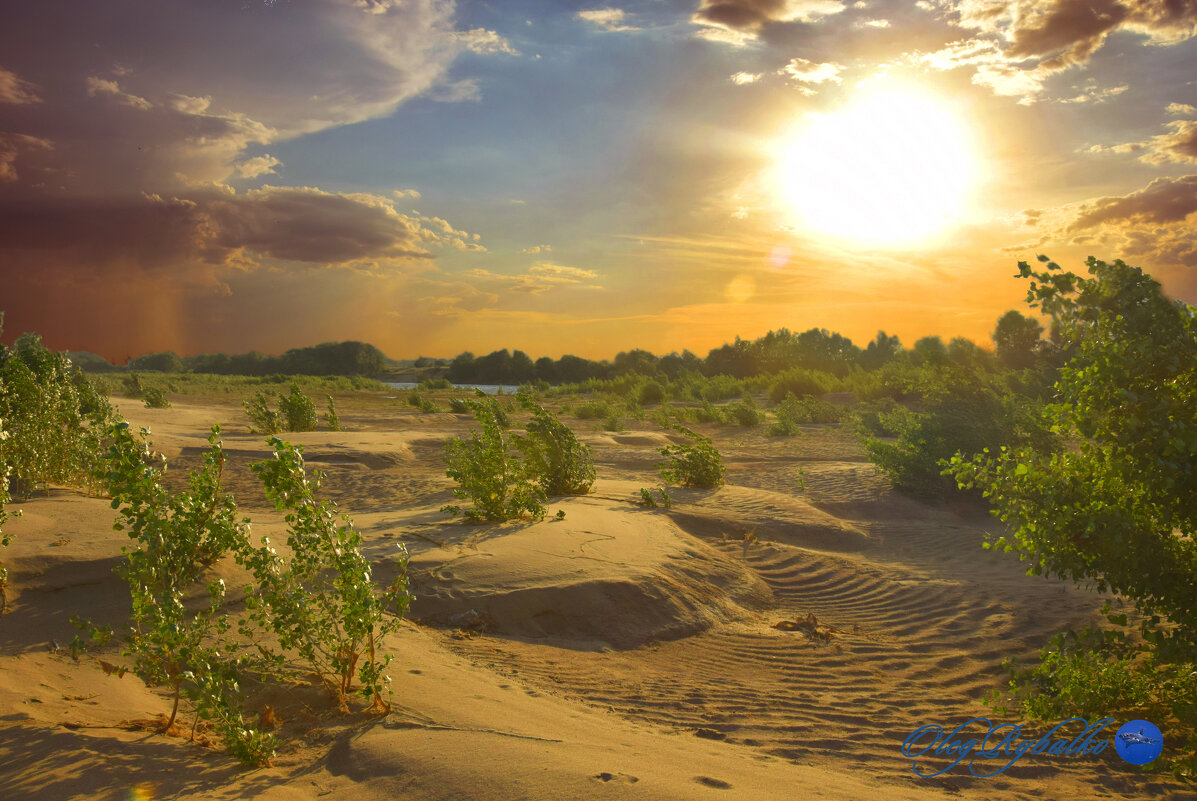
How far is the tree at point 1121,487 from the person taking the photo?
3873 millimetres

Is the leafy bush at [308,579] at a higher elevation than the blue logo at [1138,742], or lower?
higher

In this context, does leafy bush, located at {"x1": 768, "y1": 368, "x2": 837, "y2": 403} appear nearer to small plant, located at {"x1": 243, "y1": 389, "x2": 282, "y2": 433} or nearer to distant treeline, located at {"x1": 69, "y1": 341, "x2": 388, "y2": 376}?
small plant, located at {"x1": 243, "y1": 389, "x2": 282, "y2": 433}

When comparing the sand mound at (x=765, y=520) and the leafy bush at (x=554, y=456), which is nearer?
the sand mound at (x=765, y=520)

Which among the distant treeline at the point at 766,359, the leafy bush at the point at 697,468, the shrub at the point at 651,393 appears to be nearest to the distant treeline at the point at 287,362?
the distant treeline at the point at 766,359

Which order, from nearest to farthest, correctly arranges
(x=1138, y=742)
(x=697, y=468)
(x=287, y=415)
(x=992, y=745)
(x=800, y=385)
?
(x=1138, y=742), (x=992, y=745), (x=697, y=468), (x=287, y=415), (x=800, y=385)

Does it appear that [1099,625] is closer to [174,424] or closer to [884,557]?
[884,557]

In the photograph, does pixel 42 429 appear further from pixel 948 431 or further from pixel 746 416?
pixel 746 416

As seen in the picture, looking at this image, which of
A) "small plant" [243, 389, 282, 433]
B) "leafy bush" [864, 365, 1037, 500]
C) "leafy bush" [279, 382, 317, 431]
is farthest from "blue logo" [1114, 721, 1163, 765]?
"leafy bush" [279, 382, 317, 431]

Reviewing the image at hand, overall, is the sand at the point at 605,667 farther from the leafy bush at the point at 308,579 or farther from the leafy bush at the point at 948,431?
the leafy bush at the point at 948,431

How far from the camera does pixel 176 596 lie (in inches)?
130

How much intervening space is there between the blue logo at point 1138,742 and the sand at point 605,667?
0.12m

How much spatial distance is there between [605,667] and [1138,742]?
320 cm

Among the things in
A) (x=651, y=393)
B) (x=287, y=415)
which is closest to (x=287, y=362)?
(x=651, y=393)

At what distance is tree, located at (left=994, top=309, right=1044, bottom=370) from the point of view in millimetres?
34094
